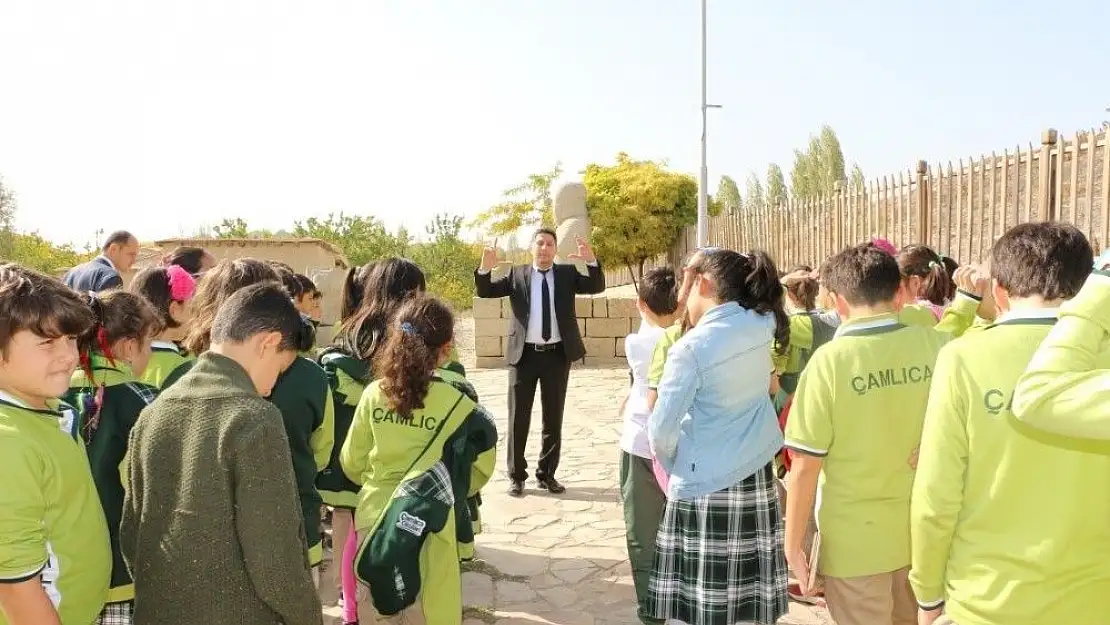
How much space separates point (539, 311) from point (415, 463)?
3.16 m

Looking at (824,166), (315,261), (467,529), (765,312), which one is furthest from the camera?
(824,166)

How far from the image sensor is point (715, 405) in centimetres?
287

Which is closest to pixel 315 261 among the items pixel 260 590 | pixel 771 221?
pixel 771 221

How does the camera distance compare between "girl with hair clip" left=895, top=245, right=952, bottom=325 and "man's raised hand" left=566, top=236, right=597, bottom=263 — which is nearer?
"girl with hair clip" left=895, top=245, right=952, bottom=325

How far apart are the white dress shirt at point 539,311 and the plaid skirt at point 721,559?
3.17 meters

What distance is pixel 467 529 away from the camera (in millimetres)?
3406

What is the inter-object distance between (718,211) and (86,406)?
662 inches

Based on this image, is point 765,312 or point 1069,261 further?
point 765,312

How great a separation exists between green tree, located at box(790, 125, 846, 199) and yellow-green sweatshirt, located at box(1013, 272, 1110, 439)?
103ft

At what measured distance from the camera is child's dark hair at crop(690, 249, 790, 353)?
115 inches

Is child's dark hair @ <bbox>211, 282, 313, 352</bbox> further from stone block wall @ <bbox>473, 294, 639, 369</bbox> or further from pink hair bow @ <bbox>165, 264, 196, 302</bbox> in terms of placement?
stone block wall @ <bbox>473, 294, 639, 369</bbox>

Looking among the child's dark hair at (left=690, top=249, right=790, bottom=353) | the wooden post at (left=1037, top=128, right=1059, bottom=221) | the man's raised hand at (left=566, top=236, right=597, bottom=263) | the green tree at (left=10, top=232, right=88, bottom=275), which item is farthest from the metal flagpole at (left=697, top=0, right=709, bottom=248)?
the green tree at (left=10, top=232, right=88, bottom=275)

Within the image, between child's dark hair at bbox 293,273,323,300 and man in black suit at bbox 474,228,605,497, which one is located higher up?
child's dark hair at bbox 293,273,323,300

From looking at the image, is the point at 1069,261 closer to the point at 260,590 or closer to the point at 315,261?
the point at 260,590
